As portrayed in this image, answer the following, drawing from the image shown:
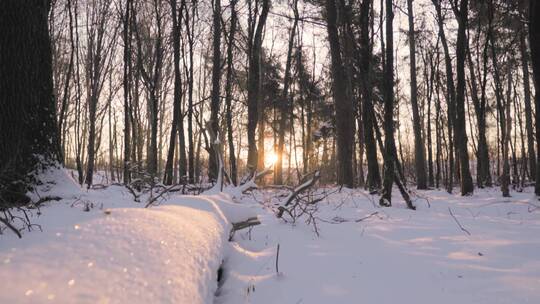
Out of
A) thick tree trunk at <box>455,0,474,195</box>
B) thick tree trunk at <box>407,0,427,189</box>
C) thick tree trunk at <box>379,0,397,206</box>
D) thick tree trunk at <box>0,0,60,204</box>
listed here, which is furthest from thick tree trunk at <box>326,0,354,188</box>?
thick tree trunk at <box>0,0,60,204</box>

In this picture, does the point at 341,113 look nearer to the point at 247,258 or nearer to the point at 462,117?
the point at 462,117

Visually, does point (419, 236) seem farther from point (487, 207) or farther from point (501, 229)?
point (487, 207)

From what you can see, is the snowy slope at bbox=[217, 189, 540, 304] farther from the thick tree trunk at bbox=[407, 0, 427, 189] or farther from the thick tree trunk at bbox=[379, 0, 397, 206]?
the thick tree trunk at bbox=[407, 0, 427, 189]

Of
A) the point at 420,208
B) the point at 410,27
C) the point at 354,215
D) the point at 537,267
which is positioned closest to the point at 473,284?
the point at 537,267

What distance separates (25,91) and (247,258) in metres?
1.94

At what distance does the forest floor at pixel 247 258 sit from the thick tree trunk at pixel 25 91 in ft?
0.83

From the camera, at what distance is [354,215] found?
14.8ft

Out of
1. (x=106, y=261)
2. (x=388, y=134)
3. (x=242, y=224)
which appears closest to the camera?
(x=106, y=261)

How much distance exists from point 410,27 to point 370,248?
44.3ft

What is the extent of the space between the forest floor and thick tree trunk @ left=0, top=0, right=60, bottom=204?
0.25 meters

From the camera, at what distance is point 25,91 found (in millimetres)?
2562

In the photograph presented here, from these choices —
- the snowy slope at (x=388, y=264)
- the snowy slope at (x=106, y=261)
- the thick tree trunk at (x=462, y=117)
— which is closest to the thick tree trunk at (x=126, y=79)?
the snowy slope at (x=388, y=264)

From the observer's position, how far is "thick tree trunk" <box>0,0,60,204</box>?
245 centimetres

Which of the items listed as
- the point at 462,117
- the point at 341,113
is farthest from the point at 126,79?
the point at 462,117
